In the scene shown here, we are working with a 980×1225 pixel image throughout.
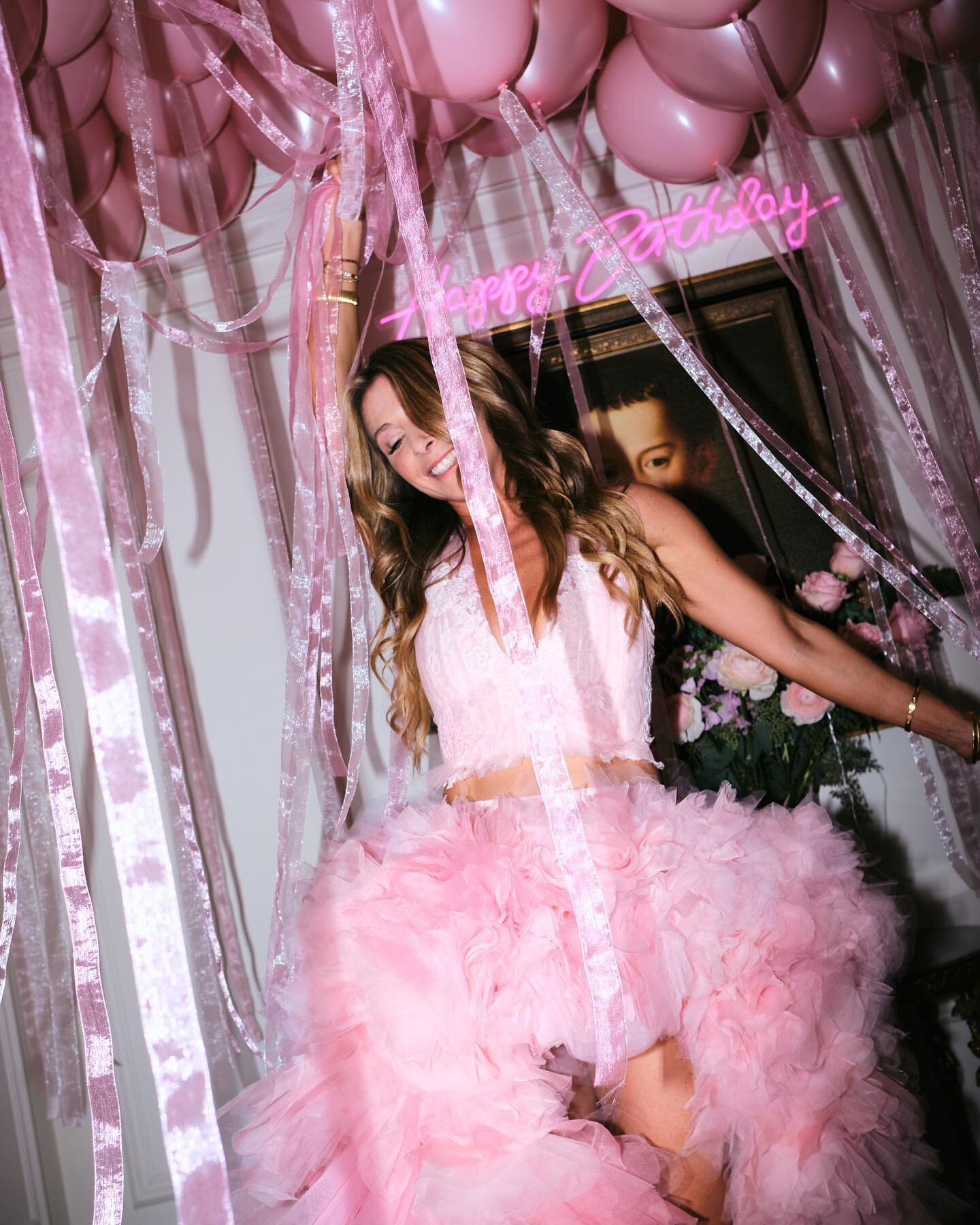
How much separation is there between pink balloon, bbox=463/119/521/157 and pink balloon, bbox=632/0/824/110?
348 millimetres

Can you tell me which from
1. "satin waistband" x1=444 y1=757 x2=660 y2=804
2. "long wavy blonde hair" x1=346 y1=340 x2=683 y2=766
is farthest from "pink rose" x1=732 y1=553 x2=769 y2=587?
"satin waistband" x1=444 y1=757 x2=660 y2=804

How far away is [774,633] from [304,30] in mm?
1356

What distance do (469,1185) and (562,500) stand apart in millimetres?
1158

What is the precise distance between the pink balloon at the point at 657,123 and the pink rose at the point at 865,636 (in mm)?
1072

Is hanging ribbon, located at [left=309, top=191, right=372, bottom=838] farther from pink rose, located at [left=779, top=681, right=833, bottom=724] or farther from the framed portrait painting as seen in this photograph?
pink rose, located at [left=779, top=681, right=833, bottom=724]

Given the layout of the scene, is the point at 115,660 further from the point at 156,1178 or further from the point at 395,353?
the point at 156,1178

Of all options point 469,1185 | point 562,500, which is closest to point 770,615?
point 562,500

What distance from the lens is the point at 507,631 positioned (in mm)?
1137

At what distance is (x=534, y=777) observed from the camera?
5.37 feet

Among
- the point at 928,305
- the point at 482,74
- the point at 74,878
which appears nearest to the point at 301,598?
the point at 74,878

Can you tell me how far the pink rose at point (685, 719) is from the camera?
2.26 meters

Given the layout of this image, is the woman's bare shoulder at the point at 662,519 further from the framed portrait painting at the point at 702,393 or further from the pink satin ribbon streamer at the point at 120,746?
the pink satin ribbon streamer at the point at 120,746

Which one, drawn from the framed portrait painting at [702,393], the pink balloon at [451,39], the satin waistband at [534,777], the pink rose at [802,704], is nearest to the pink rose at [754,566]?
the framed portrait painting at [702,393]

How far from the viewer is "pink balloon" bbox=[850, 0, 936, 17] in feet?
5.98
